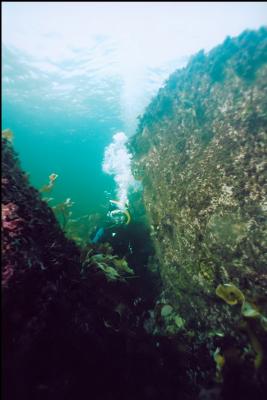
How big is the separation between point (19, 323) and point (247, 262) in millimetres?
3355

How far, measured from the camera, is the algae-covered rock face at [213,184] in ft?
13.6

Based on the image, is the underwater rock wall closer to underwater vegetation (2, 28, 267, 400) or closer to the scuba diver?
underwater vegetation (2, 28, 267, 400)

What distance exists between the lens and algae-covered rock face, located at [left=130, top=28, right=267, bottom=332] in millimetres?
4152

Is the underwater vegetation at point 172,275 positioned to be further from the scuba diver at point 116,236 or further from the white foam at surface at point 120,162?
the white foam at surface at point 120,162

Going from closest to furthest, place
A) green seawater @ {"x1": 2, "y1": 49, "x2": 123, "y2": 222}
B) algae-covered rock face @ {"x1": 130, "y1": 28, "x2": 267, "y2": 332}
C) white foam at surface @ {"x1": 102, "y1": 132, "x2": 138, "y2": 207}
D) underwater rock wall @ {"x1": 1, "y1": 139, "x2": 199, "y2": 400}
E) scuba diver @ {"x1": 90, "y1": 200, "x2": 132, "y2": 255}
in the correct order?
underwater rock wall @ {"x1": 1, "y1": 139, "x2": 199, "y2": 400}, algae-covered rock face @ {"x1": 130, "y1": 28, "x2": 267, "y2": 332}, scuba diver @ {"x1": 90, "y1": 200, "x2": 132, "y2": 255}, green seawater @ {"x1": 2, "y1": 49, "x2": 123, "y2": 222}, white foam at surface @ {"x1": 102, "y1": 132, "x2": 138, "y2": 207}

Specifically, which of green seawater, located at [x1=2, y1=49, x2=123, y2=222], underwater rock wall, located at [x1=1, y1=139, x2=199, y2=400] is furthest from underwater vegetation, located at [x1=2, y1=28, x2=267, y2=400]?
green seawater, located at [x1=2, y1=49, x2=123, y2=222]

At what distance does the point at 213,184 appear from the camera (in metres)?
4.80

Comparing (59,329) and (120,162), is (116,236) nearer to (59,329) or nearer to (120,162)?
(59,329)

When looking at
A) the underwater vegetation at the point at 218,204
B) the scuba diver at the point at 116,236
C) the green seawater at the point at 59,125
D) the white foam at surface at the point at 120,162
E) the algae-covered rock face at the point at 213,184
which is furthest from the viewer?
the white foam at surface at the point at 120,162

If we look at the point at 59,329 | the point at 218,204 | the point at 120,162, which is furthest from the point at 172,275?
the point at 120,162

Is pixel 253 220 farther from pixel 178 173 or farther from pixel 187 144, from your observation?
pixel 187 144

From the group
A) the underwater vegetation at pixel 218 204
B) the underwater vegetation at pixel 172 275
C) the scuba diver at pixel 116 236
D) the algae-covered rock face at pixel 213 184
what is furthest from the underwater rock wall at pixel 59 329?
the scuba diver at pixel 116 236

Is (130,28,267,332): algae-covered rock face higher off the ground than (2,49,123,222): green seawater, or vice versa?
(2,49,123,222): green seawater

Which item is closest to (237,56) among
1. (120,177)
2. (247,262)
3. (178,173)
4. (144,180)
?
(178,173)
